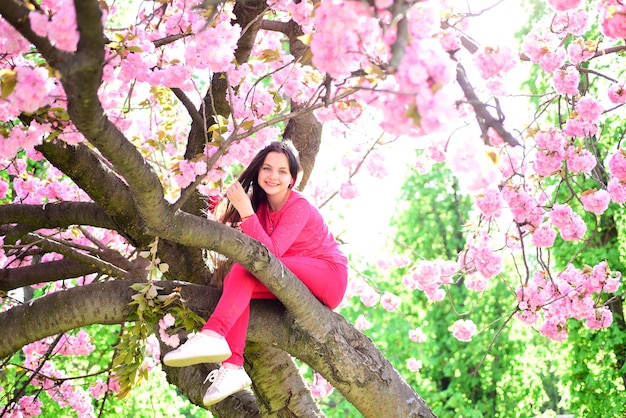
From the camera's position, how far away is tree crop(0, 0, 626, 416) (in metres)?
2.01

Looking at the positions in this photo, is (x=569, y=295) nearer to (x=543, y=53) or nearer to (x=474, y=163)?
(x=543, y=53)

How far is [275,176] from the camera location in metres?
3.95

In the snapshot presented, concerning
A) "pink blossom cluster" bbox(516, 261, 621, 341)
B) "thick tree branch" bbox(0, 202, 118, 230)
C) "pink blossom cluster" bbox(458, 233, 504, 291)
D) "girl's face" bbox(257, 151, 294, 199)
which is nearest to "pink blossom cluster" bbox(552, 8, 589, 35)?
"pink blossom cluster" bbox(458, 233, 504, 291)

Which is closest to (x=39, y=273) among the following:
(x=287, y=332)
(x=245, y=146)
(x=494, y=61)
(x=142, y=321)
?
(x=142, y=321)

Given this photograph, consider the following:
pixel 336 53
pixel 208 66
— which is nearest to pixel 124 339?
pixel 208 66

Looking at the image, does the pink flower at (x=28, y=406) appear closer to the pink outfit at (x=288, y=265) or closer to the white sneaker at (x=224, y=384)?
the pink outfit at (x=288, y=265)

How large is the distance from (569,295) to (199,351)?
2.56 meters

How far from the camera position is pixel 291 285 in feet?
10.6

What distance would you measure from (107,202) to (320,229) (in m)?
1.07

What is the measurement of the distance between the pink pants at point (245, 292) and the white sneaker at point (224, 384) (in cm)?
5

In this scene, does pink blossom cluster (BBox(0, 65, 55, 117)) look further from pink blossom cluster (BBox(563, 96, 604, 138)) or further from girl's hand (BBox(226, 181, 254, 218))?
pink blossom cluster (BBox(563, 96, 604, 138))

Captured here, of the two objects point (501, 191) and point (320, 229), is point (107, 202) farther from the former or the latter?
point (501, 191)

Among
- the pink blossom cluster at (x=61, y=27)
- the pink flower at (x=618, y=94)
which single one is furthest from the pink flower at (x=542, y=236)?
the pink blossom cluster at (x=61, y=27)

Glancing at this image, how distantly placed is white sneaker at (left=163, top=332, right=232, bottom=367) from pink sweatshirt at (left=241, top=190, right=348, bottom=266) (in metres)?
0.53
